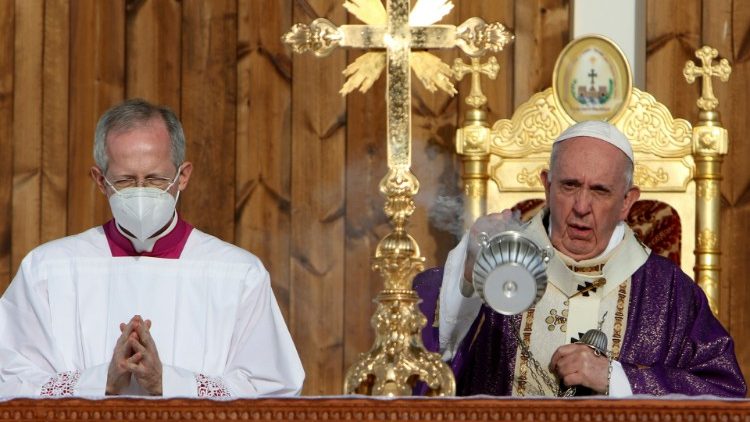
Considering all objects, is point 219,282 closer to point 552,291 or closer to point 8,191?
point 552,291

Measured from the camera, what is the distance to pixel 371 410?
9.95 feet

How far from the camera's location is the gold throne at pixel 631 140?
560 centimetres

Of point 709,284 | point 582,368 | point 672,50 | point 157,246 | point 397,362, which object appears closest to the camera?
point 397,362

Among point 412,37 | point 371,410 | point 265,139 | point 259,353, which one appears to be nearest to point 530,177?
point 265,139

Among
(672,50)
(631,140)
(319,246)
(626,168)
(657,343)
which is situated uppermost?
(672,50)

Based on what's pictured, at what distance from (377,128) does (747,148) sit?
1.41m

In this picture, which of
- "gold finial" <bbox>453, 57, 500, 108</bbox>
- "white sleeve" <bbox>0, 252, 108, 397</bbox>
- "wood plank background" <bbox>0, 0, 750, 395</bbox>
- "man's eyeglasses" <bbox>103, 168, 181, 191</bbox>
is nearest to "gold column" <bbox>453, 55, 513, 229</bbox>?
"gold finial" <bbox>453, 57, 500, 108</bbox>

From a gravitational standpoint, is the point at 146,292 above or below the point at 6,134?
below

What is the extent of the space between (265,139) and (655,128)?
61.6 inches

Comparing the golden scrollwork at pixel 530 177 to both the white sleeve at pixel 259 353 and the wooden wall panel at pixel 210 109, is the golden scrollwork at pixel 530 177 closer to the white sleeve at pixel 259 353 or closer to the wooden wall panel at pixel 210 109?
the wooden wall panel at pixel 210 109

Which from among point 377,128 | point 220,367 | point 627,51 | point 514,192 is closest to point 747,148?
point 627,51

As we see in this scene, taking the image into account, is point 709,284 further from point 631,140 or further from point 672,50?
point 672,50

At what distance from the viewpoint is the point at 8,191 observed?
6348mm

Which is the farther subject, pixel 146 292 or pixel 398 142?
pixel 146 292
